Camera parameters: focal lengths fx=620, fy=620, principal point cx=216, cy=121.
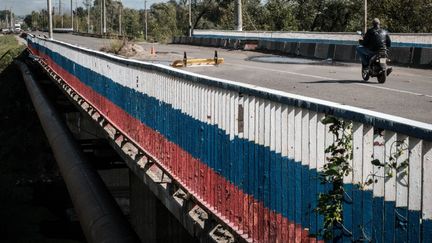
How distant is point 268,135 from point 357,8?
54.9 metres

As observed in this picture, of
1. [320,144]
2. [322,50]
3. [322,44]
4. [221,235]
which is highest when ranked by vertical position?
[320,144]

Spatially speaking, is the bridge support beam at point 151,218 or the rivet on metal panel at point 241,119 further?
the bridge support beam at point 151,218

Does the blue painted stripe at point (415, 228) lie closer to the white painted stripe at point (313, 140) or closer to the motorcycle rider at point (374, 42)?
the white painted stripe at point (313, 140)

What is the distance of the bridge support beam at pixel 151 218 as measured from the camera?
8525 mm

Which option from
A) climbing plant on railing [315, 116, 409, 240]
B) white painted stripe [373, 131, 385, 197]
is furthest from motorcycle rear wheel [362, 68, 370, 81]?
white painted stripe [373, 131, 385, 197]

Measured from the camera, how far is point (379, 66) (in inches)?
649

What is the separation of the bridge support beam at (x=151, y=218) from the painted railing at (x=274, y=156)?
1.07m

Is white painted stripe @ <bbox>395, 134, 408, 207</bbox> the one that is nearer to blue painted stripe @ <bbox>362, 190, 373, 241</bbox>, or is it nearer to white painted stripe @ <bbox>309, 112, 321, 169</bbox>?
blue painted stripe @ <bbox>362, 190, 373, 241</bbox>

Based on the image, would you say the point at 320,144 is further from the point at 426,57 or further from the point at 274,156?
the point at 426,57

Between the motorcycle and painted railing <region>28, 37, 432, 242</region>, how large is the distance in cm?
893

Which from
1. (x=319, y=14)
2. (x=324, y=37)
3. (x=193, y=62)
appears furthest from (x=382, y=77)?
(x=319, y=14)

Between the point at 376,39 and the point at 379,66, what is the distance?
0.73 metres

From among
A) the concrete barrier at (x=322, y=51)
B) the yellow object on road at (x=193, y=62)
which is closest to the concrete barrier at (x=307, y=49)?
the concrete barrier at (x=322, y=51)

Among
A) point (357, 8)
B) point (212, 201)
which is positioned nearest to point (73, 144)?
point (212, 201)
